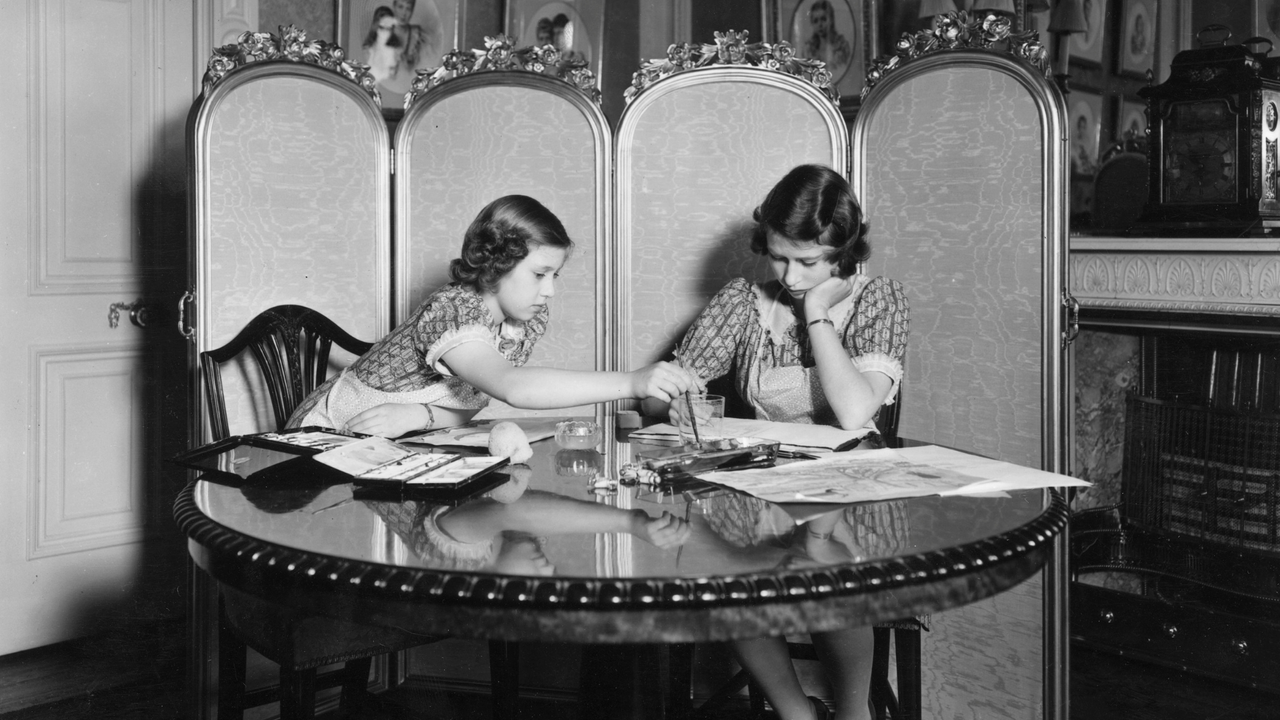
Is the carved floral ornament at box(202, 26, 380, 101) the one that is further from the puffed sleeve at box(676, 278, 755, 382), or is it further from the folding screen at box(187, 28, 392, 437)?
the puffed sleeve at box(676, 278, 755, 382)

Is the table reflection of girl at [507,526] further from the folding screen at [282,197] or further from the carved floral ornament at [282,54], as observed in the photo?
the carved floral ornament at [282,54]

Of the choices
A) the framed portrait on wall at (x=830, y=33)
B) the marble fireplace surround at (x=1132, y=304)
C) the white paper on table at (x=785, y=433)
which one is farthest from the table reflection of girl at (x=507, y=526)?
the framed portrait on wall at (x=830, y=33)

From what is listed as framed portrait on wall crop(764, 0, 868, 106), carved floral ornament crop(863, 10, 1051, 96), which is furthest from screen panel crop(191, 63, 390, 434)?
framed portrait on wall crop(764, 0, 868, 106)

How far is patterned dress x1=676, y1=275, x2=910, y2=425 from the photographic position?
235 centimetres

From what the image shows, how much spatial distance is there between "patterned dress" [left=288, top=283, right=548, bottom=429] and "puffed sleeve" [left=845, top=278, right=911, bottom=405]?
2.42 ft

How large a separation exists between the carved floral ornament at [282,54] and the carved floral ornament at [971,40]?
4.77ft

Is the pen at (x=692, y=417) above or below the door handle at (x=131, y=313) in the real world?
below

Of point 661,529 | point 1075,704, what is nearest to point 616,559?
point 661,529

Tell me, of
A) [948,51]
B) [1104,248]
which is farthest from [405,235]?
[1104,248]

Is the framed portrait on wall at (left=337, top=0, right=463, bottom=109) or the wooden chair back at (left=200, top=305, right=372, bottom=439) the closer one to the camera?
the wooden chair back at (left=200, top=305, right=372, bottom=439)

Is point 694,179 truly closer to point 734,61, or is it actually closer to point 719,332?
point 734,61

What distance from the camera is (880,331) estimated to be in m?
2.34

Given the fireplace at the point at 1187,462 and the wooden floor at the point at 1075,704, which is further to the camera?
the fireplace at the point at 1187,462

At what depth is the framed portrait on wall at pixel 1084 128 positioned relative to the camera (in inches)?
167
